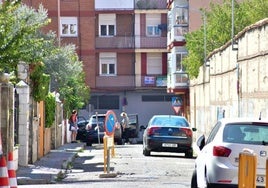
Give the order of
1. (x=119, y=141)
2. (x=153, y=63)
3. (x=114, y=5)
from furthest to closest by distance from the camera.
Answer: (x=153, y=63) < (x=114, y=5) < (x=119, y=141)

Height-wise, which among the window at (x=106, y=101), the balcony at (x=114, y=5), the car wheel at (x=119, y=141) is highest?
the balcony at (x=114, y=5)

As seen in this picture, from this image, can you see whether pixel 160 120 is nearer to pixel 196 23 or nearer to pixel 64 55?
pixel 64 55

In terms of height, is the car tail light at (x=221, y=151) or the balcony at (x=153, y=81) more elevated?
the balcony at (x=153, y=81)

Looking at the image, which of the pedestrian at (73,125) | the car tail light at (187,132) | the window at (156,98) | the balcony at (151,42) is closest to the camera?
the car tail light at (187,132)

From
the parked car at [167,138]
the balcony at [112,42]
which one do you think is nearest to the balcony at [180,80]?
the balcony at [112,42]

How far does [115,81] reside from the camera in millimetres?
76188

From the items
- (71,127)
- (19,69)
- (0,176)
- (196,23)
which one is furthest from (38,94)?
(196,23)

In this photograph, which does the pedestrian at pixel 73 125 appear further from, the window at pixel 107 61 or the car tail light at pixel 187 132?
the window at pixel 107 61

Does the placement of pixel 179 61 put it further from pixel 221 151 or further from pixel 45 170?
pixel 221 151

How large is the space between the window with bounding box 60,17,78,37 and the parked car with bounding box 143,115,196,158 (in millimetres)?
39253

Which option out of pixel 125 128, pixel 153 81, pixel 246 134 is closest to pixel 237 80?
pixel 246 134

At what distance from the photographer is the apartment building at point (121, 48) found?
245 ft

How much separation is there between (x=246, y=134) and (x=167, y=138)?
18.1 meters

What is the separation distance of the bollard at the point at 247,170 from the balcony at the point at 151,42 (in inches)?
2407
